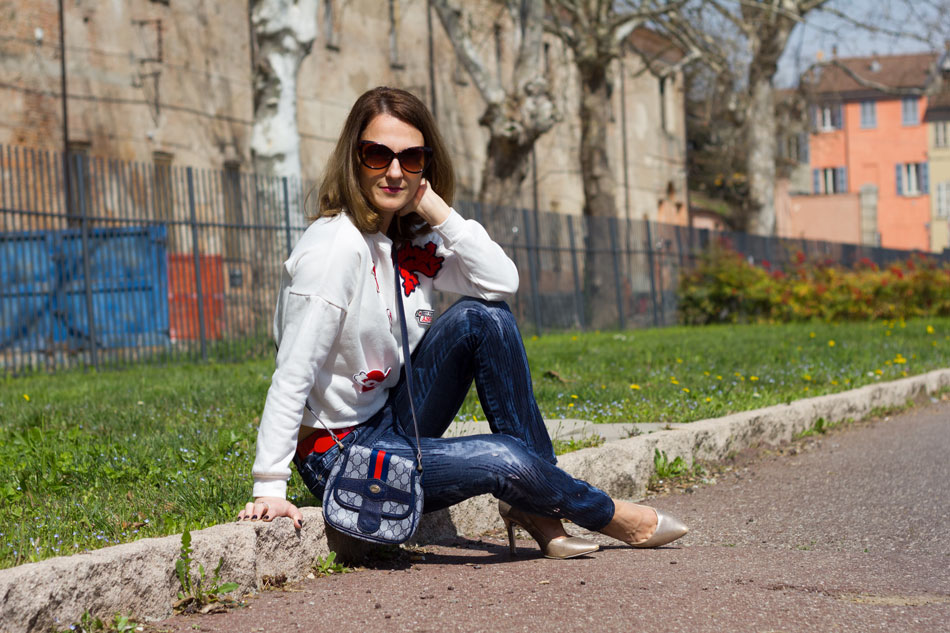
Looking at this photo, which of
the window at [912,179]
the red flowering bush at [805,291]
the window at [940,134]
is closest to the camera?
the red flowering bush at [805,291]

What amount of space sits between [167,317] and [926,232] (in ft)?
194

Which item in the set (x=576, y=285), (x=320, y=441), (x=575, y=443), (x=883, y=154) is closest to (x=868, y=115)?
(x=883, y=154)

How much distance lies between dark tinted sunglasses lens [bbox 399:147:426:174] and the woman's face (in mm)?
13

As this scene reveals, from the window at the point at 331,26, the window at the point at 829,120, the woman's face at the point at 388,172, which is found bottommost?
the woman's face at the point at 388,172

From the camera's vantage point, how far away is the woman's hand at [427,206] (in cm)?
384

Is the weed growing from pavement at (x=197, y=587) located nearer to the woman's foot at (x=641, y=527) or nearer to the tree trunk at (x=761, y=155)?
the woman's foot at (x=641, y=527)

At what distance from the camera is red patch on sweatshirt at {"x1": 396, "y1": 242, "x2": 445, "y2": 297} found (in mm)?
3865

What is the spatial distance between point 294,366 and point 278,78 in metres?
12.0

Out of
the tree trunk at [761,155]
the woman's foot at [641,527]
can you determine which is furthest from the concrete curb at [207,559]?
the tree trunk at [761,155]

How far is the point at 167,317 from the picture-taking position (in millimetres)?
12898

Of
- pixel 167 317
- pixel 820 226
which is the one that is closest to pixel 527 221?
pixel 167 317

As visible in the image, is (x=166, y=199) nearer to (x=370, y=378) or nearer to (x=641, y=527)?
(x=370, y=378)

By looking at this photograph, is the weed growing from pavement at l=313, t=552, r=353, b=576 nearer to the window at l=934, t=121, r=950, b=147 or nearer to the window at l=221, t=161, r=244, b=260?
the window at l=221, t=161, r=244, b=260

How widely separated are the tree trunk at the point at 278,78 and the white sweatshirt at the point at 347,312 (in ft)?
35.1
